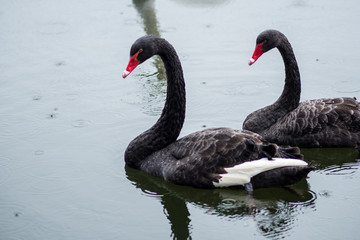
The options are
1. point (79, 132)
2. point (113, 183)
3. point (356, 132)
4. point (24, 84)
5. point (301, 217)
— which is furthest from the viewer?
point (24, 84)

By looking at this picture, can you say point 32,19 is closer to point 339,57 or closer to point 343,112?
point 339,57

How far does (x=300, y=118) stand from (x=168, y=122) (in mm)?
1488

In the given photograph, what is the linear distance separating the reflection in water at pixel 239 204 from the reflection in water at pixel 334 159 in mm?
429

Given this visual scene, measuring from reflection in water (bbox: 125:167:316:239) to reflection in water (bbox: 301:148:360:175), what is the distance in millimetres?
429

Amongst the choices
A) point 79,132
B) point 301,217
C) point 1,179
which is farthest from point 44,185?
point 301,217

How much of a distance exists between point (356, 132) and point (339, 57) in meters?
2.62

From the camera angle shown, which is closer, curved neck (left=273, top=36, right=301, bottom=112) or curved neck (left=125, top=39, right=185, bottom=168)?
curved neck (left=125, top=39, right=185, bottom=168)

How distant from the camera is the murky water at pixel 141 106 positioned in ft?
16.0

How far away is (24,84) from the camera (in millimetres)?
8094

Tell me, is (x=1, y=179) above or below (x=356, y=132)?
below

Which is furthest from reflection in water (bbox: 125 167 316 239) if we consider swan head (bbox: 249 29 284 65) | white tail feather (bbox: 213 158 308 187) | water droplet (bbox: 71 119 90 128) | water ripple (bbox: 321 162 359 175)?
swan head (bbox: 249 29 284 65)

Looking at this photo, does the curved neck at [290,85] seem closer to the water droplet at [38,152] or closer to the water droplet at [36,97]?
the water droplet at [38,152]

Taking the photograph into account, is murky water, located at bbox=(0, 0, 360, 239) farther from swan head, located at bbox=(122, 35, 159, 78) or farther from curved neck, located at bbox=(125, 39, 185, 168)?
swan head, located at bbox=(122, 35, 159, 78)

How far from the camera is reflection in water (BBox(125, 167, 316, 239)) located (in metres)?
4.75
